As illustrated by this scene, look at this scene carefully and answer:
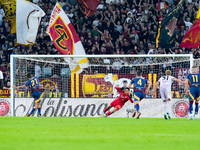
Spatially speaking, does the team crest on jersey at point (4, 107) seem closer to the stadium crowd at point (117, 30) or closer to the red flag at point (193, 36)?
the stadium crowd at point (117, 30)

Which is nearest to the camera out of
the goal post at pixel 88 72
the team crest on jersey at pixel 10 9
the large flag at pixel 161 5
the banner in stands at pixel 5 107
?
the goal post at pixel 88 72

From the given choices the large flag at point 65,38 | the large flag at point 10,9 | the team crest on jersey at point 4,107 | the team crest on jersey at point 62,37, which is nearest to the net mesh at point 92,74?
the large flag at point 65,38

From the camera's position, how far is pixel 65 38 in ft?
78.4

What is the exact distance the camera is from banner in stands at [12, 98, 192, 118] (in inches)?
853

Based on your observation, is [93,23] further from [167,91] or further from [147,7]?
[167,91]

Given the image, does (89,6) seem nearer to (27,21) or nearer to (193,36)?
(27,21)

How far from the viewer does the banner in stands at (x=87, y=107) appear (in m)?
21.7

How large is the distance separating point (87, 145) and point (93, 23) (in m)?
21.2

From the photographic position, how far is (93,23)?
28156 mm

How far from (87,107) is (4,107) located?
398 cm

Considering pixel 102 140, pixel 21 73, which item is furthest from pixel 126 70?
pixel 102 140

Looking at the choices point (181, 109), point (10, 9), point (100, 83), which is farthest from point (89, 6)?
point (181, 109)

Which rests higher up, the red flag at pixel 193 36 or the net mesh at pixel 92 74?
the red flag at pixel 193 36

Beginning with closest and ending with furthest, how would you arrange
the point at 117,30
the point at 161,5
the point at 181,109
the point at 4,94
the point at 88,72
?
the point at 181,109, the point at 4,94, the point at 88,72, the point at 117,30, the point at 161,5
